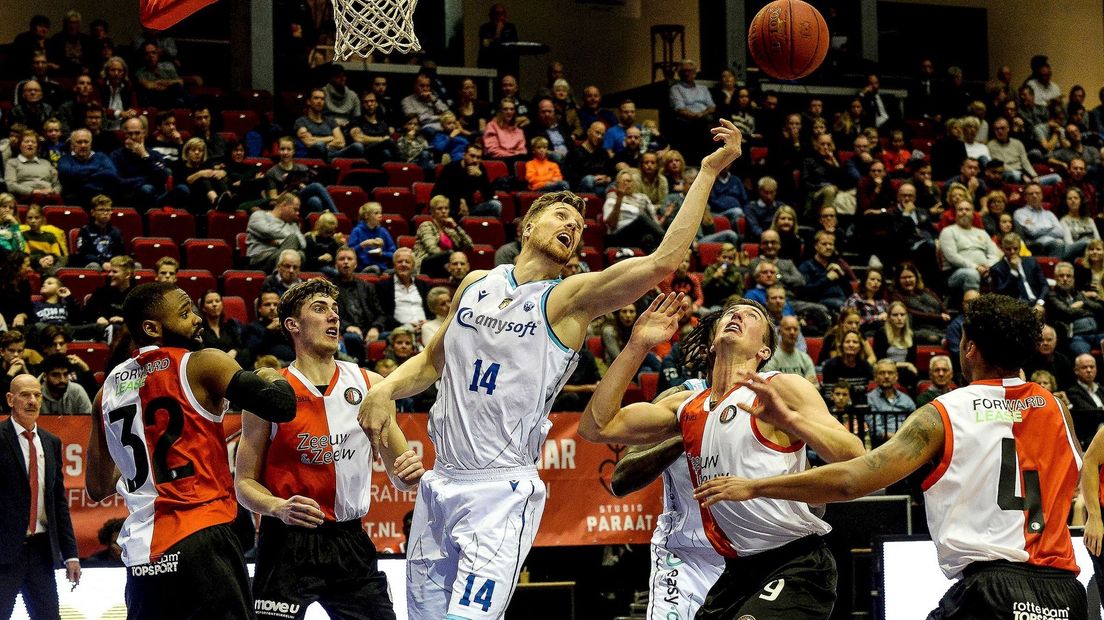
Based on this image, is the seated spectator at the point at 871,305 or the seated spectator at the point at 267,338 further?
the seated spectator at the point at 871,305

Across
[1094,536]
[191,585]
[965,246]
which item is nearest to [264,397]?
[191,585]

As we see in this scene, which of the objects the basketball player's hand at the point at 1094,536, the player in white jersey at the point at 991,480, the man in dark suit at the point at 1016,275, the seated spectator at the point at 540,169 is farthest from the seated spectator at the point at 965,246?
the player in white jersey at the point at 991,480

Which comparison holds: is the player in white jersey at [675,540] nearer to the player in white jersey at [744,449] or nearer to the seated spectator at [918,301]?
the player in white jersey at [744,449]

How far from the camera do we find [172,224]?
14.0 m

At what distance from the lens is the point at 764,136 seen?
1870cm

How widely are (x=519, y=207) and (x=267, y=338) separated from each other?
200 inches

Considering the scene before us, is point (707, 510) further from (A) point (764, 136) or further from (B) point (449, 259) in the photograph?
(A) point (764, 136)

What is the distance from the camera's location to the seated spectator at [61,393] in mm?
10328

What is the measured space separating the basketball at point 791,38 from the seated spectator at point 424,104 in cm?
806

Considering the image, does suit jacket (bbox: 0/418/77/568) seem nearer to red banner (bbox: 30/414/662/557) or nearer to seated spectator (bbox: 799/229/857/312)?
red banner (bbox: 30/414/662/557)

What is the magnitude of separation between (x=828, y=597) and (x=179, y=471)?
2754 millimetres

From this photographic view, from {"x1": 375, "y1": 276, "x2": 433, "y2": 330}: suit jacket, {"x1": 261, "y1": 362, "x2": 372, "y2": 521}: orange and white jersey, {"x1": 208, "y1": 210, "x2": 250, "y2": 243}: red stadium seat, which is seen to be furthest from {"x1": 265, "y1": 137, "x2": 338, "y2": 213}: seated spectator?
{"x1": 261, "y1": 362, "x2": 372, "y2": 521}: orange and white jersey

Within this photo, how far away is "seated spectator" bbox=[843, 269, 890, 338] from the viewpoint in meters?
14.4

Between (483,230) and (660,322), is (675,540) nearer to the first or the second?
(660,322)
